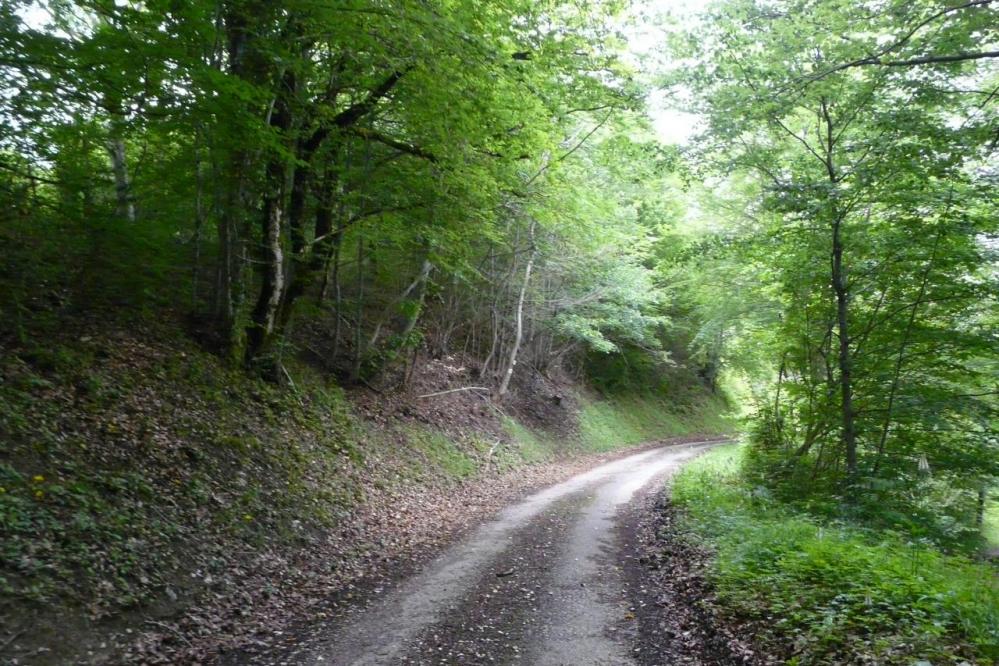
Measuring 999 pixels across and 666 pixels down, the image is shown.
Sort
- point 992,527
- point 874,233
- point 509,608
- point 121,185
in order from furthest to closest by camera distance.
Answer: point 992,527 → point 874,233 → point 121,185 → point 509,608

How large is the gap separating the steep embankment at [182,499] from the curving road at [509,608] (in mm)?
805

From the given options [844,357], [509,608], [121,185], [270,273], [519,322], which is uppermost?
[121,185]

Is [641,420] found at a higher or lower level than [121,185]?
lower

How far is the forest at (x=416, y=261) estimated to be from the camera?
5.95m

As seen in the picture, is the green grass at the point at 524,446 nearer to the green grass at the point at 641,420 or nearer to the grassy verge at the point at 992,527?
the green grass at the point at 641,420

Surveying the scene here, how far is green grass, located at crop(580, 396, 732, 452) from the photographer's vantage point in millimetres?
26392

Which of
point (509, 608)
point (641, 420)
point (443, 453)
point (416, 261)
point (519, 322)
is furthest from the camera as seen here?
point (641, 420)

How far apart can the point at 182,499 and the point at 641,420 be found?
90.1 feet

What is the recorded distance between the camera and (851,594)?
5445 mm

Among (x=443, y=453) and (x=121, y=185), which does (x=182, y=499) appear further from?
(x=443, y=453)

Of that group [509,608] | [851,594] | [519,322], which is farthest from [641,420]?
[851,594]

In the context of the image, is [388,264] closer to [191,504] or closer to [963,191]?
[191,504]

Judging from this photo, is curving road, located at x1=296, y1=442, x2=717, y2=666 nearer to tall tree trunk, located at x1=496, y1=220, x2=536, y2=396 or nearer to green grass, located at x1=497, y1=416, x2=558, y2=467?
green grass, located at x1=497, y1=416, x2=558, y2=467

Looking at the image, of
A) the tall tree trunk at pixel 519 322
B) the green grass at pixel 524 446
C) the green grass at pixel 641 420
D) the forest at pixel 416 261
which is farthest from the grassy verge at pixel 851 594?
the green grass at pixel 641 420
